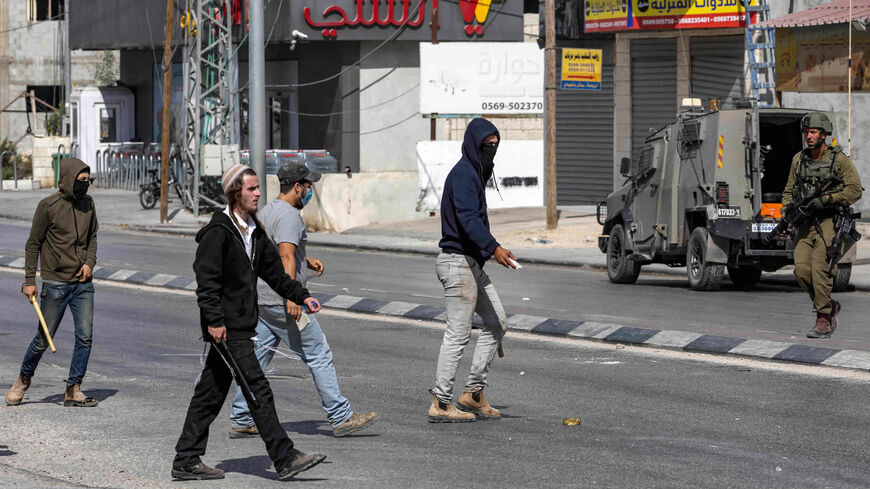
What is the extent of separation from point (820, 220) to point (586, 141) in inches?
924

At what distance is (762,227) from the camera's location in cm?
1897

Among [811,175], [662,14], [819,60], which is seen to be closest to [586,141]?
[662,14]

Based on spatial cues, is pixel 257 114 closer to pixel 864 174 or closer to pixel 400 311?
pixel 400 311

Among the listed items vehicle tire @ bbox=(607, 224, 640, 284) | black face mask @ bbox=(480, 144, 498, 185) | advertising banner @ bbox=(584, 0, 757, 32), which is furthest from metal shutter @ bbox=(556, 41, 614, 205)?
black face mask @ bbox=(480, 144, 498, 185)

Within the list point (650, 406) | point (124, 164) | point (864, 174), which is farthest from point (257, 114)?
point (124, 164)

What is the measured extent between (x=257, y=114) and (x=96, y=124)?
92.8ft

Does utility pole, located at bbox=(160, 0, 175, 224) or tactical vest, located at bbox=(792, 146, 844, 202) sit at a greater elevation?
utility pole, located at bbox=(160, 0, 175, 224)

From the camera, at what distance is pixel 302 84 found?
43.0 metres

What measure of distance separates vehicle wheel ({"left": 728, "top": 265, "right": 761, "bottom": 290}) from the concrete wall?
1710 inches

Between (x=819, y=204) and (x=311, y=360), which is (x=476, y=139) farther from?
(x=819, y=204)

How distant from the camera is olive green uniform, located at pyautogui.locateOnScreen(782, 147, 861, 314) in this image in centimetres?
1372

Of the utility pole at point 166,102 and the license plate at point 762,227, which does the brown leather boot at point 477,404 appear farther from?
the utility pole at point 166,102

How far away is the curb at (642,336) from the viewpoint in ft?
41.8

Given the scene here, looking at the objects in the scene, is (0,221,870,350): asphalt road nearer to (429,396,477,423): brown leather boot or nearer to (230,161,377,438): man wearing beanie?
(429,396,477,423): brown leather boot
